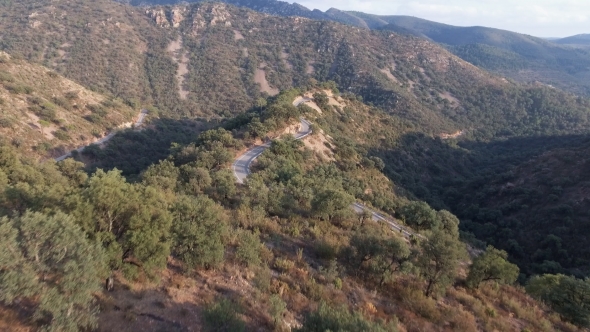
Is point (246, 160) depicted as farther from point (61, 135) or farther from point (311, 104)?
point (311, 104)

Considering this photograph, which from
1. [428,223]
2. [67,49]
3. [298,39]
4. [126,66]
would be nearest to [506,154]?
[428,223]

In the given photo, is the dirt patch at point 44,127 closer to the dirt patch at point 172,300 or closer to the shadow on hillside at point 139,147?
the shadow on hillside at point 139,147

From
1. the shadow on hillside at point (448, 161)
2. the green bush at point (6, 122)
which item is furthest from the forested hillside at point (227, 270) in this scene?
the shadow on hillside at point (448, 161)

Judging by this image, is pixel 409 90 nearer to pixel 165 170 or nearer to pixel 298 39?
pixel 298 39

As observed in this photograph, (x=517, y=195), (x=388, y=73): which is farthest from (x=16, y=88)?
(x=388, y=73)

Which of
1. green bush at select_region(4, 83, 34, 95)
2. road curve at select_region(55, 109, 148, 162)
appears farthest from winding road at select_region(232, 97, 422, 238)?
green bush at select_region(4, 83, 34, 95)

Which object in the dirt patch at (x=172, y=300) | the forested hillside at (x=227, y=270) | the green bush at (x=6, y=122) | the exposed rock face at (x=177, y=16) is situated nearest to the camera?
the forested hillside at (x=227, y=270)
